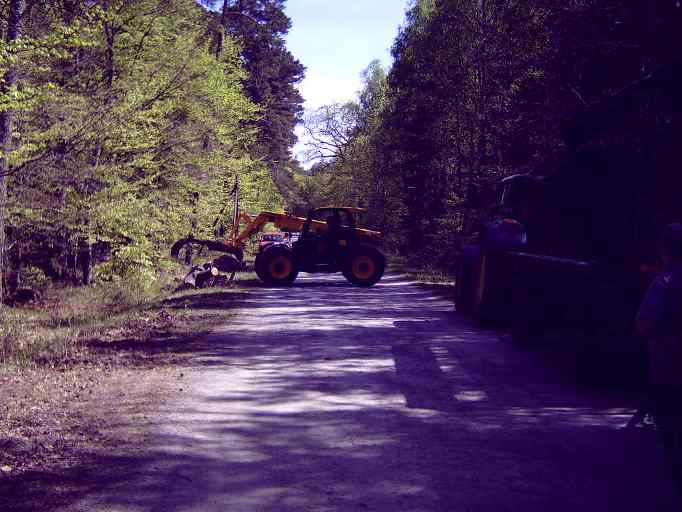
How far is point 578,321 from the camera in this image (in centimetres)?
799

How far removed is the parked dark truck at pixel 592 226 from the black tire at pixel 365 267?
30.4 feet

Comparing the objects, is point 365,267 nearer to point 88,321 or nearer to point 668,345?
point 88,321

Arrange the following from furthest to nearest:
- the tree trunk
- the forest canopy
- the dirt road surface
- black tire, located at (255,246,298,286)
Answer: black tire, located at (255,246,298,286) < the forest canopy < the tree trunk < the dirt road surface

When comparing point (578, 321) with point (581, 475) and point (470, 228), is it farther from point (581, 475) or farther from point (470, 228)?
point (470, 228)

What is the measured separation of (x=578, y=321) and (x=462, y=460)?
10.5 feet

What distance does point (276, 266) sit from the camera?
22359mm

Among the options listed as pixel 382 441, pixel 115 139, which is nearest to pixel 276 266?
pixel 115 139

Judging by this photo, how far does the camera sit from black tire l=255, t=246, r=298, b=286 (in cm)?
2230

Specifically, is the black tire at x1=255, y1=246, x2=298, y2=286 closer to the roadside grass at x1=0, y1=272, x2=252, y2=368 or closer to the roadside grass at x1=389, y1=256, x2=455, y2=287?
the roadside grass at x1=0, y1=272, x2=252, y2=368

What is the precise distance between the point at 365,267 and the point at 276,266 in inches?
106

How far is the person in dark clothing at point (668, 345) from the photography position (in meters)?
4.33

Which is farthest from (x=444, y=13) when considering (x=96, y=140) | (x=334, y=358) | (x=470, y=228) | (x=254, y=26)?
(x=334, y=358)

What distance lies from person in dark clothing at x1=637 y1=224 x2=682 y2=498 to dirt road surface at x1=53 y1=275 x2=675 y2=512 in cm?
47

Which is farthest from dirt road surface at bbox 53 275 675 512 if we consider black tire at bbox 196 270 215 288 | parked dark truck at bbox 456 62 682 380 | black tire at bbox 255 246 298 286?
black tire at bbox 196 270 215 288
